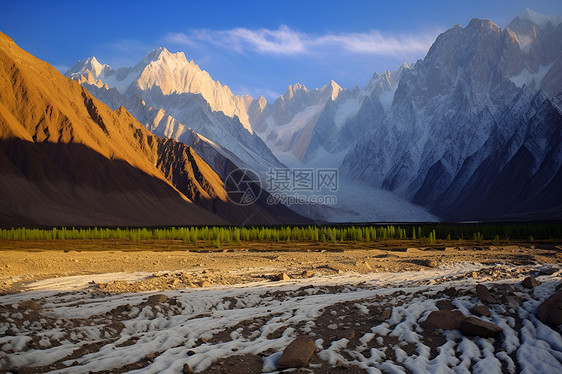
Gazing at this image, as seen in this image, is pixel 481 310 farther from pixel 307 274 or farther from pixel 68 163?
pixel 68 163

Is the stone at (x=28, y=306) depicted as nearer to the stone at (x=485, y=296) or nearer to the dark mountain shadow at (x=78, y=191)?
the stone at (x=485, y=296)

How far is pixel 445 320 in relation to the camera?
10109 mm

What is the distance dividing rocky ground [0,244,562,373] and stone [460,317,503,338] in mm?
21

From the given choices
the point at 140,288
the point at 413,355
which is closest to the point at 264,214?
the point at 140,288

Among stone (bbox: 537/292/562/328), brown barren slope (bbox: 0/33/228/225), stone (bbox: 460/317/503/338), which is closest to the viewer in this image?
stone (bbox: 460/317/503/338)

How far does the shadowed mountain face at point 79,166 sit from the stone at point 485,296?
257 feet

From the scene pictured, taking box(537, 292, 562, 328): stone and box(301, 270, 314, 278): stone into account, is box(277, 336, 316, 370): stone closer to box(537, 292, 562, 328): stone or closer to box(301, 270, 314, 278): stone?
box(537, 292, 562, 328): stone

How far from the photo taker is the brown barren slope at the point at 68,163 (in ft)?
274

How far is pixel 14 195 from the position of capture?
8019 cm

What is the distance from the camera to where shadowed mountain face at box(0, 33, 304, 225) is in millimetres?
84688

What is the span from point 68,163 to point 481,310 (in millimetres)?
101458

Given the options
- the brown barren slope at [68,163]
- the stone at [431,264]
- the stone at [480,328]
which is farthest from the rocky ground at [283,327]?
Result: the brown barren slope at [68,163]

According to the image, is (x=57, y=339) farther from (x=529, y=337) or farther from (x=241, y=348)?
(x=529, y=337)

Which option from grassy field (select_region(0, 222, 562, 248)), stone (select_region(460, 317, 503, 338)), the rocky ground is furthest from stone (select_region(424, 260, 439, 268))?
grassy field (select_region(0, 222, 562, 248))
